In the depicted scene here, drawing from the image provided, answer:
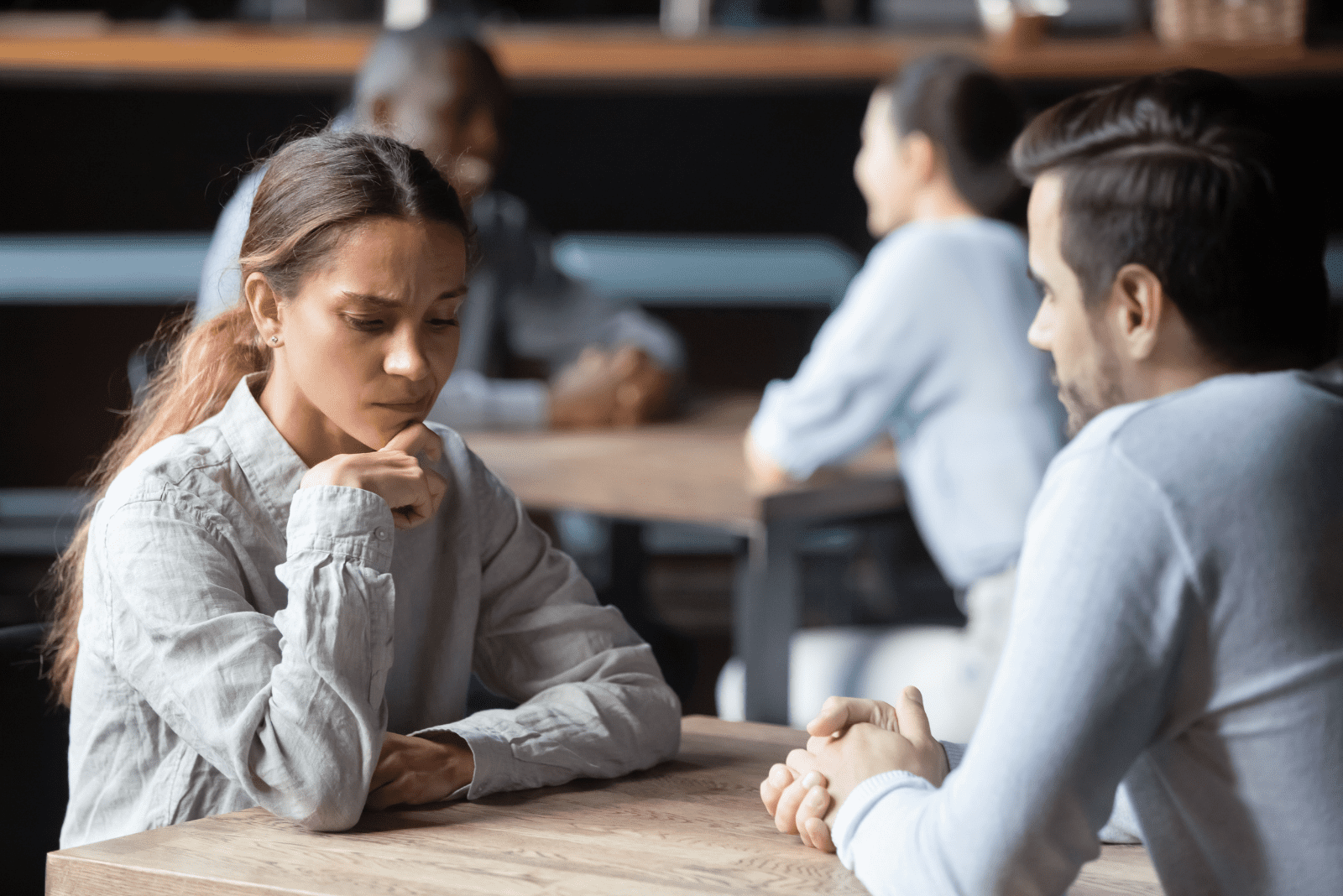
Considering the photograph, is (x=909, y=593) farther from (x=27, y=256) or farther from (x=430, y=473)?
(x=430, y=473)

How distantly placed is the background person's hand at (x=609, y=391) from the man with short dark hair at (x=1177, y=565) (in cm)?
192

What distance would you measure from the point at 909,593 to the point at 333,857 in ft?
10.9

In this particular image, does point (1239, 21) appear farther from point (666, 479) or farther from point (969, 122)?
point (666, 479)

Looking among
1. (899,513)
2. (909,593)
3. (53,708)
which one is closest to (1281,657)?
(53,708)

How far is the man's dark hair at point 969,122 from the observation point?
2383 millimetres

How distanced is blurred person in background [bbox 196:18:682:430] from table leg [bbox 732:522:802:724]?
0.60 meters

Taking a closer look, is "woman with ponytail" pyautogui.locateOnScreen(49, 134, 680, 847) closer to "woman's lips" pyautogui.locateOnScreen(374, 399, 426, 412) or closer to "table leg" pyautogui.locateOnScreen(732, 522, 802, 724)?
"woman's lips" pyautogui.locateOnScreen(374, 399, 426, 412)

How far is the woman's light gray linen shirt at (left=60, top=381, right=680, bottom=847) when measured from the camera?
0.92 metres

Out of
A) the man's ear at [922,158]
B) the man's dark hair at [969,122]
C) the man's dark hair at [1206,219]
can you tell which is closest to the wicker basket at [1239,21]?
the man's dark hair at [969,122]

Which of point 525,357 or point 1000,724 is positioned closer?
point 1000,724

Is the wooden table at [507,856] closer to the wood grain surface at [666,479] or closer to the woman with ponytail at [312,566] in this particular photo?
the woman with ponytail at [312,566]

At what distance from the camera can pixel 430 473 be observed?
99 centimetres

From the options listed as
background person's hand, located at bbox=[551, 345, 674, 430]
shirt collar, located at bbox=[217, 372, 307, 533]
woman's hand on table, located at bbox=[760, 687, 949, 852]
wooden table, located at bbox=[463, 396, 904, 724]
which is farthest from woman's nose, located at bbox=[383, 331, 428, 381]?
background person's hand, located at bbox=[551, 345, 674, 430]

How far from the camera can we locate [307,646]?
910 mm
